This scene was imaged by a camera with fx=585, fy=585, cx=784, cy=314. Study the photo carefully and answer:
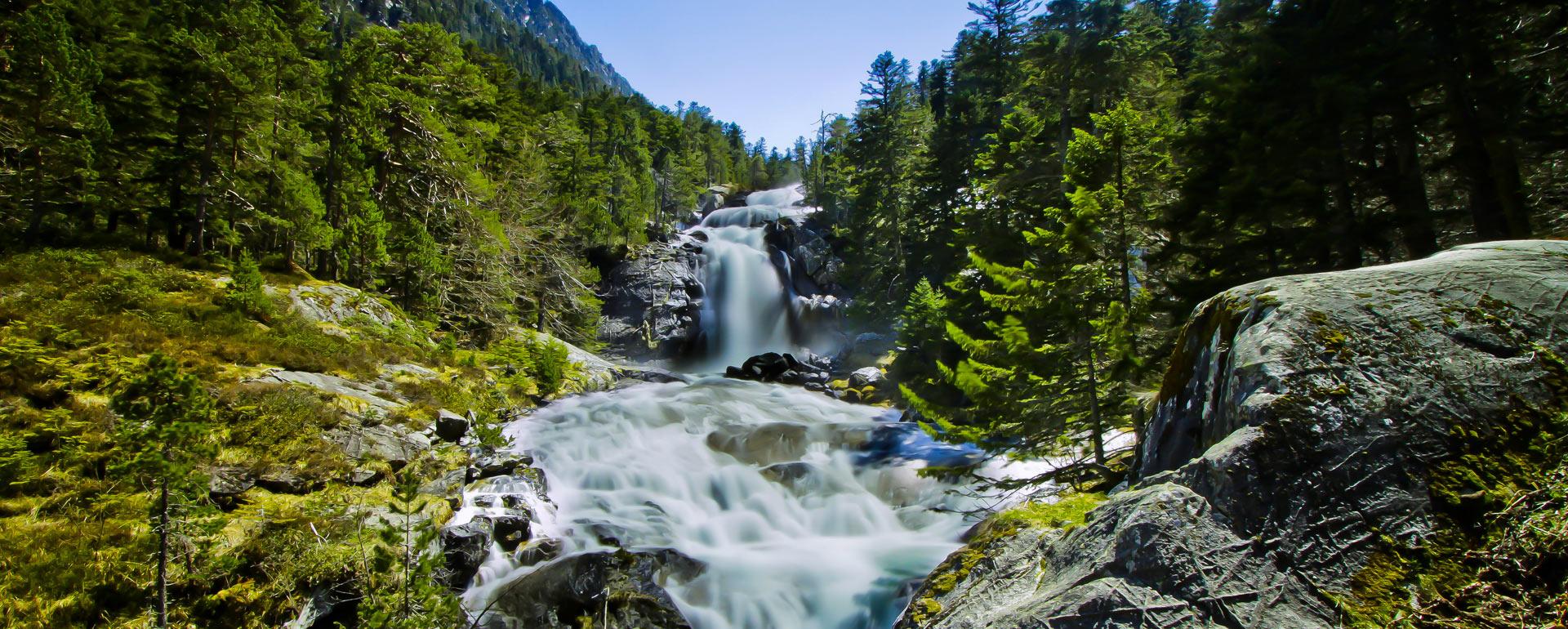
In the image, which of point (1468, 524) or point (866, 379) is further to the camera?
point (866, 379)

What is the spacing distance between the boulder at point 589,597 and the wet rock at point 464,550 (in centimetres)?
54

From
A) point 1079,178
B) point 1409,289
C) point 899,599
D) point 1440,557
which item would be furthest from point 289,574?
point 1079,178

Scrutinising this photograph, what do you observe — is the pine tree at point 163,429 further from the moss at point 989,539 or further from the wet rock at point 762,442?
the wet rock at point 762,442

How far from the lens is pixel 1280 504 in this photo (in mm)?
2809

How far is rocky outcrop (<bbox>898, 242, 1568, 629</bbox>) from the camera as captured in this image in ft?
8.33

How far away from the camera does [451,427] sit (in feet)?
38.0

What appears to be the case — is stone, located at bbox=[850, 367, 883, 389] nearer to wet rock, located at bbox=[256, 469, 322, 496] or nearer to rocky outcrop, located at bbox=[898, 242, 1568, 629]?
wet rock, located at bbox=[256, 469, 322, 496]

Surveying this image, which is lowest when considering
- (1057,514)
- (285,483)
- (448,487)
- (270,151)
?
(448,487)

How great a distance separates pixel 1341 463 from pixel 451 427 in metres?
12.8

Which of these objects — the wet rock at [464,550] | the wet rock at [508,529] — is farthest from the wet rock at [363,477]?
the wet rock at [508,529]

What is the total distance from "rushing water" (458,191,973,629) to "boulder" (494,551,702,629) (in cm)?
68

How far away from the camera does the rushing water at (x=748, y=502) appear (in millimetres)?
9062

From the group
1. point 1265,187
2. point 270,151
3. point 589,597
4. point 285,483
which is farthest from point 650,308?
point 1265,187

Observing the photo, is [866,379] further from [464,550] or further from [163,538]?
[163,538]
